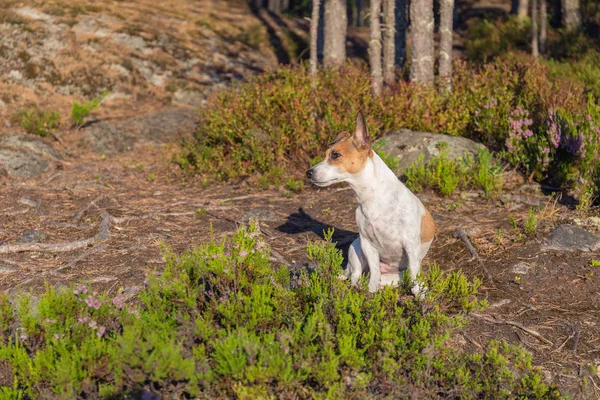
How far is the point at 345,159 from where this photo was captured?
5.66 metres

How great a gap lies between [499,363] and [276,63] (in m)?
14.7

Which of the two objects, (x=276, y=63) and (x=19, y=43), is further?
(x=276, y=63)

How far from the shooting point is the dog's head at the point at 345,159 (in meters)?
5.63

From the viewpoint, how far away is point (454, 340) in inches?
211

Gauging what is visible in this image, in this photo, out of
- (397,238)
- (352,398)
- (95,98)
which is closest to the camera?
(352,398)

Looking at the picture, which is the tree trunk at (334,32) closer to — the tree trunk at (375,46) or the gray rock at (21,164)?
the tree trunk at (375,46)

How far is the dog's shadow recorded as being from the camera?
25.1 feet

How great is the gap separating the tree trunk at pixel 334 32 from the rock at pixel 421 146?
432 centimetres

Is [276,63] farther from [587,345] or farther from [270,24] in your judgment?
[587,345]

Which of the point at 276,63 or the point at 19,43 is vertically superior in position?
the point at 19,43

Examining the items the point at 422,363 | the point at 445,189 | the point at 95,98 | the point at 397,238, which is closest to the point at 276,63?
the point at 95,98

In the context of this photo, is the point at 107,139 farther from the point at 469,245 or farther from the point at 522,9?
the point at 522,9

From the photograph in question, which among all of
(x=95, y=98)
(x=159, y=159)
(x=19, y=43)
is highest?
(x=19, y=43)

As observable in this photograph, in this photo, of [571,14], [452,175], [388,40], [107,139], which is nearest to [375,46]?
[388,40]
